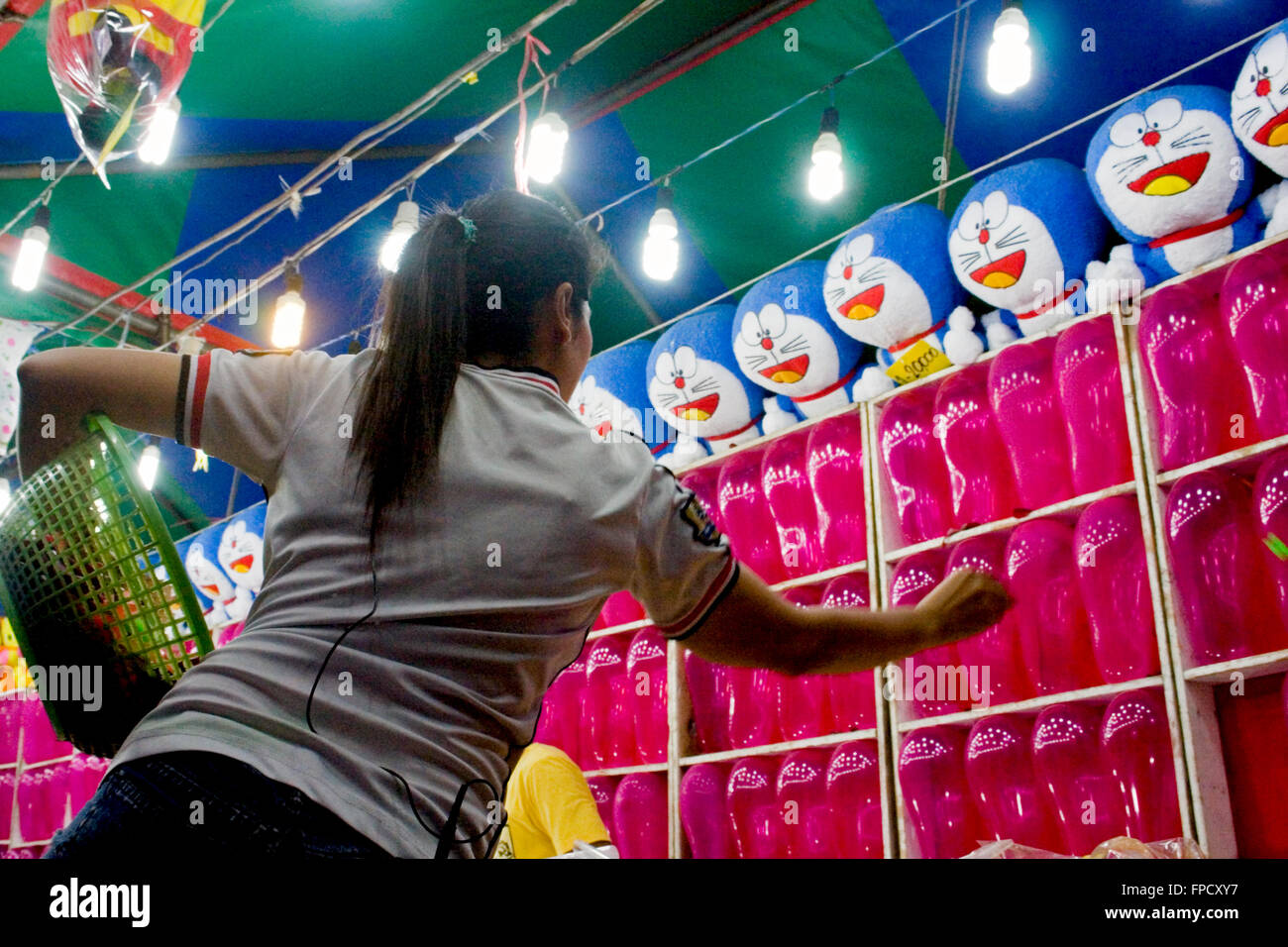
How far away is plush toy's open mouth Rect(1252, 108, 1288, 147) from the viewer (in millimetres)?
2674

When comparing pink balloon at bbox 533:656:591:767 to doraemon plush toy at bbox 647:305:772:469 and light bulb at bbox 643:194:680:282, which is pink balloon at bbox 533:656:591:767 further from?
light bulb at bbox 643:194:680:282

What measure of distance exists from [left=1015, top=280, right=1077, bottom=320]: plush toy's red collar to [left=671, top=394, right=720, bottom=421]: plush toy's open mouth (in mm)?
1098

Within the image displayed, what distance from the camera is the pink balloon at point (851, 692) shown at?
3.33 metres

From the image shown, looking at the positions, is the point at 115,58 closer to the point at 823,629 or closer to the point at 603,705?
the point at 823,629

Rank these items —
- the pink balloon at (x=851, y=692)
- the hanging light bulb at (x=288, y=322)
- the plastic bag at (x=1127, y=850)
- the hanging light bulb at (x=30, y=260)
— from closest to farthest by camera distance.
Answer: the plastic bag at (x=1127, y=850), the pink balloon at (x=851, y=692), the hanging light bulb at (x=30, y=260), the hanging light bulb at (x=288, y=322)

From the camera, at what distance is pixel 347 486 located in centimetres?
94

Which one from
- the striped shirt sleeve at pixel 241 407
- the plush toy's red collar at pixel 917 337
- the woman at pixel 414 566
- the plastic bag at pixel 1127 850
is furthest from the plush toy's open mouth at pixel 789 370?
the striped shirt sleeve at pixel 241 407

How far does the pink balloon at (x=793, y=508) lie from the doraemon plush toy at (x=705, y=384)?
24cm

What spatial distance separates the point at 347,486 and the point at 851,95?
399cm

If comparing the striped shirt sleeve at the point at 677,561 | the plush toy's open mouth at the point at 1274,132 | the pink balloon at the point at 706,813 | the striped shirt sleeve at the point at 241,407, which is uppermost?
the plush toy's open mouth at the point at 1274,132

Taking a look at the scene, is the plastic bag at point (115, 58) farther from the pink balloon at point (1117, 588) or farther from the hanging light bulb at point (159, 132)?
the pink balloon at point (1117, 588)

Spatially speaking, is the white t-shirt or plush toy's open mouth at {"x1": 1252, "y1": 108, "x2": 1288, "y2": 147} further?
plush toy's open mouth at {"x1": 1252, "y1": 108, "x2": 1288, "y2": 147}

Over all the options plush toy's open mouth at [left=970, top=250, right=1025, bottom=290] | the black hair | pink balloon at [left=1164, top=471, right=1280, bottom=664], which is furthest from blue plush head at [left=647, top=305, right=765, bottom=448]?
the black hair
